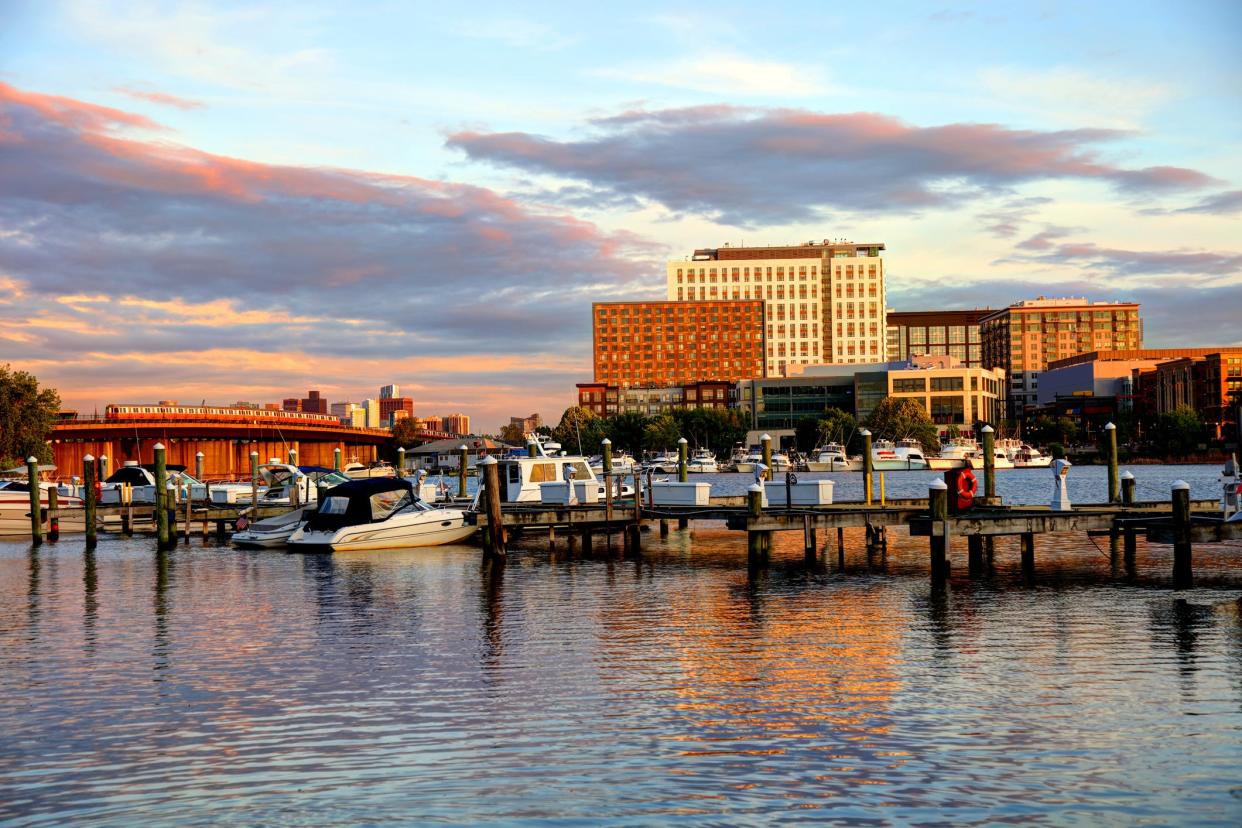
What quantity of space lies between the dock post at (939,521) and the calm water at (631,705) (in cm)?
62

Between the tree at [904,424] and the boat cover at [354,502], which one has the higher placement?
the tree at [904,424]

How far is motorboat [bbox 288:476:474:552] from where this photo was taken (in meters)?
44.1

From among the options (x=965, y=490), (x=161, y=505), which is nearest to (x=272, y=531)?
(x=161, y=505)

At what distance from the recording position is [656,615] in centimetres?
2686

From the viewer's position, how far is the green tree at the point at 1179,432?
18962 centimetres

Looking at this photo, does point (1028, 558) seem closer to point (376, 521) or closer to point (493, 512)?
point (493, 512)

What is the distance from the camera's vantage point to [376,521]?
145 ft

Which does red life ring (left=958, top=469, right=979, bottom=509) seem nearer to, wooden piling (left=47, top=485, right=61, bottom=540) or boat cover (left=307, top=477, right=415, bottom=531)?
boat cover (left=307, top=477, right=415, bottom=531)

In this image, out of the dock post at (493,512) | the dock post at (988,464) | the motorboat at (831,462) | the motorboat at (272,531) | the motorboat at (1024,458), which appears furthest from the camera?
the motorboat at (1024,458)

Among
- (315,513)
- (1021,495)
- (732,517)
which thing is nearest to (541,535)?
(315,513)

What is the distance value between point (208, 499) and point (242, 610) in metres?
32.8

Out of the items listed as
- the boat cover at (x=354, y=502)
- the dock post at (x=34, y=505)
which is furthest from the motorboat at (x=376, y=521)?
the dock post at (x=34, y=505)

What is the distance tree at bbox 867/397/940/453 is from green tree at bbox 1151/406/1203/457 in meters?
35.8

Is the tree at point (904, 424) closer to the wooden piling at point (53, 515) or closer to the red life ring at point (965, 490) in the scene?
the wooden piling at point (53, 515)
